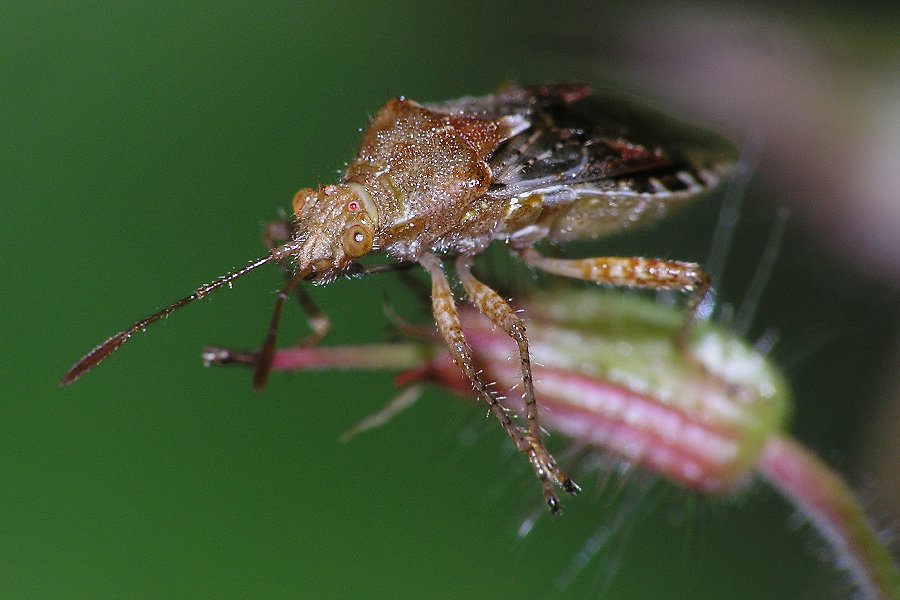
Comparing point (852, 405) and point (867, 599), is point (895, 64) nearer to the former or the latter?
point (852, 405)

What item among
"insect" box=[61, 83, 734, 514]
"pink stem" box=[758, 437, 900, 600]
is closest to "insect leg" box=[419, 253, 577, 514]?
"insect" box=[61, 83, 734, 514]

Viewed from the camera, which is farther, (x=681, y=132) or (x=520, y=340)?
(x=681, y=132)

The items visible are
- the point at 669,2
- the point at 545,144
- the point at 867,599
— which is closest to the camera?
the point at 867,599

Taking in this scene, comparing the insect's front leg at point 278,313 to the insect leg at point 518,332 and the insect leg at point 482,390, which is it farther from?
the insect leg at point 518,332

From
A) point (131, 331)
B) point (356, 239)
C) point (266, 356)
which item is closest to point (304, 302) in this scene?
point (356, 239)

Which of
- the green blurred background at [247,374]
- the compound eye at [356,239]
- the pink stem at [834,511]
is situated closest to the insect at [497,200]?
the compound eye at [356,239]

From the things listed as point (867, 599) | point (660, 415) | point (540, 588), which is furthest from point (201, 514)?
point (867, 599)
